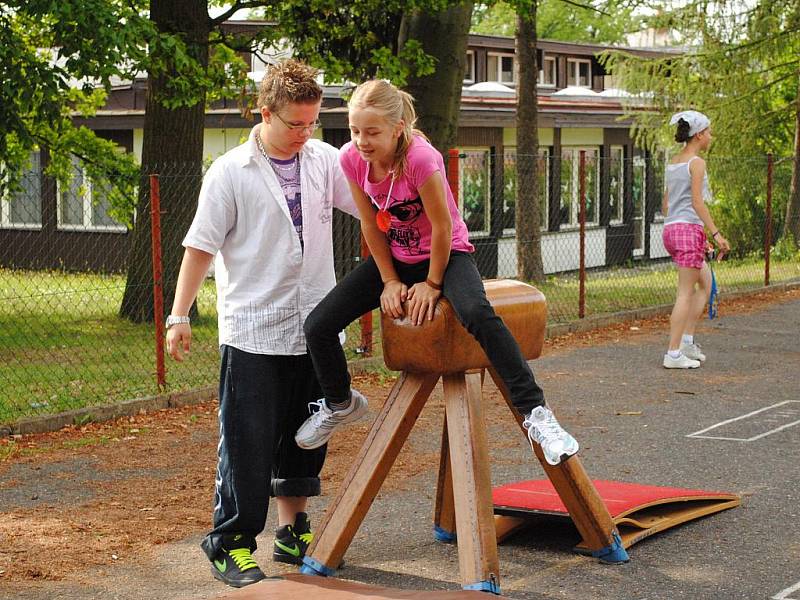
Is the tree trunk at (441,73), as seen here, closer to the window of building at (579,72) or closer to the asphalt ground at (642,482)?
the asphalt ground at (642,482)

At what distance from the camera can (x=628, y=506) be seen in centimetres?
590

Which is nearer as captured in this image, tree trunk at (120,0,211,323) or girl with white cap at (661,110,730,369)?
girl with white cap at (661,110,730,369)

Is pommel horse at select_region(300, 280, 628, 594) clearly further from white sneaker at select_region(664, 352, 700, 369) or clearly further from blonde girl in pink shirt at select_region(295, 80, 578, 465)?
white sneaker at select_region(664, 352, 700, 369)

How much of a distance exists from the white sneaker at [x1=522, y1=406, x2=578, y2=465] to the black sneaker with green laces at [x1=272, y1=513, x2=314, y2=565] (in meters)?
1.17

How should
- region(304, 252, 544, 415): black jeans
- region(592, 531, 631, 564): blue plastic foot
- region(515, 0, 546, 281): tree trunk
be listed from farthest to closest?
region(515, 0, 546, 281): tree trunk
region(592, 531, 631, 564): blue plastic foot
region(304, 252, 544, 415): black jeans

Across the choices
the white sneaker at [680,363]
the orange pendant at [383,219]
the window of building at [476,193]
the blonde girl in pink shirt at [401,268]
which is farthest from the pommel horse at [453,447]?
the window of building at [476,193]

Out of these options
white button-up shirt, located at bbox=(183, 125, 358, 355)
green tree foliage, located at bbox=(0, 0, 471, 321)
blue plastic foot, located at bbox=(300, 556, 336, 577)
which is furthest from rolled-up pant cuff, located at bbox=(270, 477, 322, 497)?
green tree foliage, located at bbox=(0, 0, 471, 321)

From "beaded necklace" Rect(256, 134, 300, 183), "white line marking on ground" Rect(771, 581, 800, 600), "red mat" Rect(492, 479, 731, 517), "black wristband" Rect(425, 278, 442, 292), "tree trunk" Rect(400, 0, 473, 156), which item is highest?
"tree trunk" Rect(400, 0, 473, 156)

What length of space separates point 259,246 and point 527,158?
16.6m

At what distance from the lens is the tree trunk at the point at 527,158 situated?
2125 centimetres

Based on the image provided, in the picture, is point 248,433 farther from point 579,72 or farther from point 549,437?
point 579,72

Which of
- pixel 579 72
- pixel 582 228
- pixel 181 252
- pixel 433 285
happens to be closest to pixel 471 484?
pixel 433 285

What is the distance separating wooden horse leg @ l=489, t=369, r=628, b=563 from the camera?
535 cm

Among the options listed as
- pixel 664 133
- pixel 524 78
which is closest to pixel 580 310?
pixel 524 78
